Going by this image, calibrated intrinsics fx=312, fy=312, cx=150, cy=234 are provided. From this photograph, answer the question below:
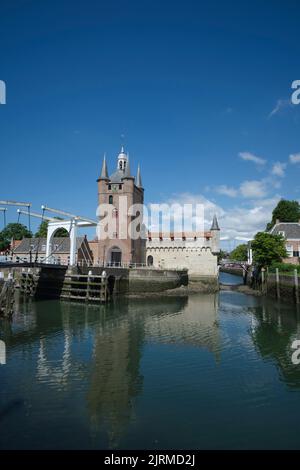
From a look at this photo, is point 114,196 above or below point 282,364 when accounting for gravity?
above

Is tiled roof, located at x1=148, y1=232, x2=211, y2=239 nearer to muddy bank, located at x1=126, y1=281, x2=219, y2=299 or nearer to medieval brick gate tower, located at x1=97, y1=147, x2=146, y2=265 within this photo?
medieval brick gate tower, located at x1=97, y1=147, x2=146, y2=265

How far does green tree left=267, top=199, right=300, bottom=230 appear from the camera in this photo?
60656 millimetres

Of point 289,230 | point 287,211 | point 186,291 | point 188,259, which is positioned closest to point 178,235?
point 188,259

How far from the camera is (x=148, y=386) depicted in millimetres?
9203

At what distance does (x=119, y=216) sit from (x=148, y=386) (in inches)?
1323

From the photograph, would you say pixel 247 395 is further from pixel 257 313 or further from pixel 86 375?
pixel 257 313

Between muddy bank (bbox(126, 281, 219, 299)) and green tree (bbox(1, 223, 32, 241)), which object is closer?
muddy bank (bbox(126, 281, 219, 299))

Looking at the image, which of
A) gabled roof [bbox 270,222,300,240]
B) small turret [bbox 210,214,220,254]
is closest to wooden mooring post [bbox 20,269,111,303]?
small turret [bbox 210,214,220,254]

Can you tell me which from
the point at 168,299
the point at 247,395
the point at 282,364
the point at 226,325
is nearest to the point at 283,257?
the point at 168,299

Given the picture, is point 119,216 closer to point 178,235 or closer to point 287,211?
point 178,235

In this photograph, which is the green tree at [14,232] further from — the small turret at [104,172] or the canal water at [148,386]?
the canal water at [148,386]

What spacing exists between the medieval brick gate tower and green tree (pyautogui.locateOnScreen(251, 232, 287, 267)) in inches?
617

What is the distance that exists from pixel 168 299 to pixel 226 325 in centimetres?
1375
